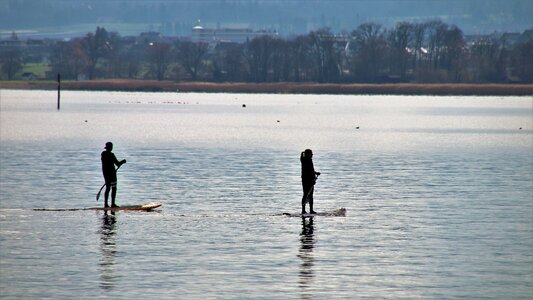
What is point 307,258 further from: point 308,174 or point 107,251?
point 308,174

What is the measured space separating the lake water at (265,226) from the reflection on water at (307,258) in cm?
4

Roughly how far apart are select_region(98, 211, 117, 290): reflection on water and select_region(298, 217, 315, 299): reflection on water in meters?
3.94

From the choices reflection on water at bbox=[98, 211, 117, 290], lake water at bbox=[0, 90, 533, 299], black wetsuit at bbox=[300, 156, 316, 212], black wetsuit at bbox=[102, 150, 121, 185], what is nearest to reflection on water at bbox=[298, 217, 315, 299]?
lake water at bbox=[0, 90, 533, 299]

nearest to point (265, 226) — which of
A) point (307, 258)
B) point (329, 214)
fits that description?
point (329, 214)

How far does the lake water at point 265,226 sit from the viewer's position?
2439cm

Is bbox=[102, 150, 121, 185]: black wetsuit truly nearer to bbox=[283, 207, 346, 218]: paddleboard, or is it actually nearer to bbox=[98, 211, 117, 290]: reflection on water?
bbox=[98, 211, 117, 290]: reflection on water

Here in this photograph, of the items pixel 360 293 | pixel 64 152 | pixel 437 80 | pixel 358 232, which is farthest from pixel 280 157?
pixel 437 80

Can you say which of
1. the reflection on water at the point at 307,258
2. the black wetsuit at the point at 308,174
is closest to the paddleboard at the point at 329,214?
the reflection on water at the point at 307,258

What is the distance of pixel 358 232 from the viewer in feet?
104

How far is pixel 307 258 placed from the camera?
2728 centimetres

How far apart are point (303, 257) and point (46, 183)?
20678mm

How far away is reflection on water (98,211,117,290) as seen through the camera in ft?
80.1

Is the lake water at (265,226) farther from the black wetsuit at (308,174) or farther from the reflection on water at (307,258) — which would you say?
the black wetsuit at (308,174)

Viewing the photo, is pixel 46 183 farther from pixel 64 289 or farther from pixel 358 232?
pixel 64 289
